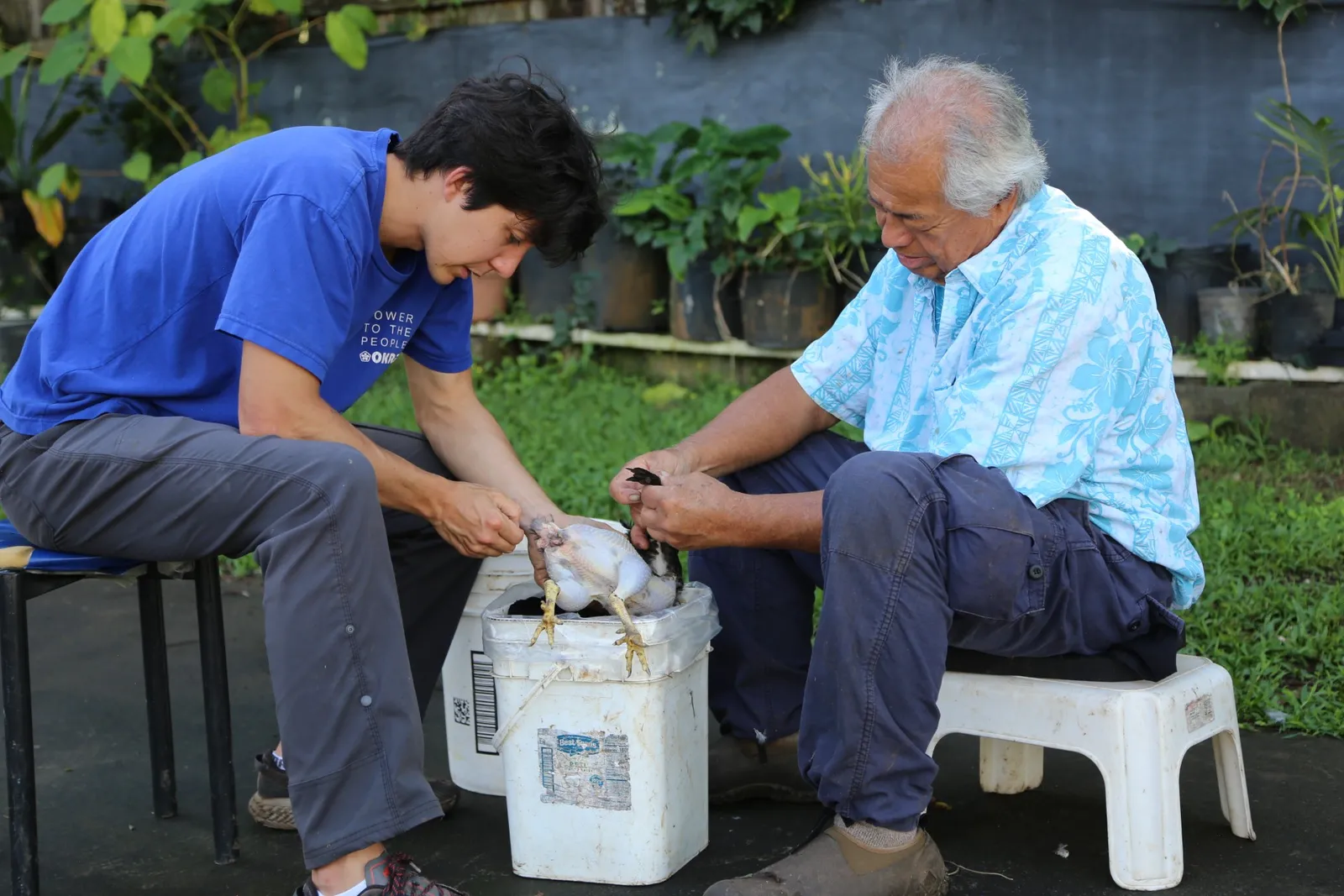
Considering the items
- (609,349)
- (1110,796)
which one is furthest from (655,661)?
(609,349)

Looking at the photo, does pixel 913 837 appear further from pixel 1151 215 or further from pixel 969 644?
pixel 1151 215

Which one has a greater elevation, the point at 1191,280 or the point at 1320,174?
the point at 1320,174

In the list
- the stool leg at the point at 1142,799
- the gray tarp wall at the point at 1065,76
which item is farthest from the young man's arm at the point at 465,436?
Result: the gray tarp wall at the point at 1065,76

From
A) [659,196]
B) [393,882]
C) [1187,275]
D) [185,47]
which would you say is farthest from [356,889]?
Answer: [185,47]

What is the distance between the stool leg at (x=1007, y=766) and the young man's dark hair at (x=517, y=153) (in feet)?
4.65

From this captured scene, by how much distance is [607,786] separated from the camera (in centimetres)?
256

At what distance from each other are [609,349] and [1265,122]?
330 centimetres

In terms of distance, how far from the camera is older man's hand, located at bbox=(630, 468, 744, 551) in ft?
8.59

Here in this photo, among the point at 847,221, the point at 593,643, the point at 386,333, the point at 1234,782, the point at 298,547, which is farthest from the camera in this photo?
the point at 847,221

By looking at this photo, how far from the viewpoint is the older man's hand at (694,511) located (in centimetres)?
262

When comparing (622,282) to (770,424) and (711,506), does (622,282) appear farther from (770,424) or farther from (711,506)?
(711,506)

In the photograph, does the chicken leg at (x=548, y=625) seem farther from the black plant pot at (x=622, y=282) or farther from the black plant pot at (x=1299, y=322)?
the black plant pot at (x=622, y=282)

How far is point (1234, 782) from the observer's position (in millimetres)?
2723

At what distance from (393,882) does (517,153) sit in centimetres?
130
